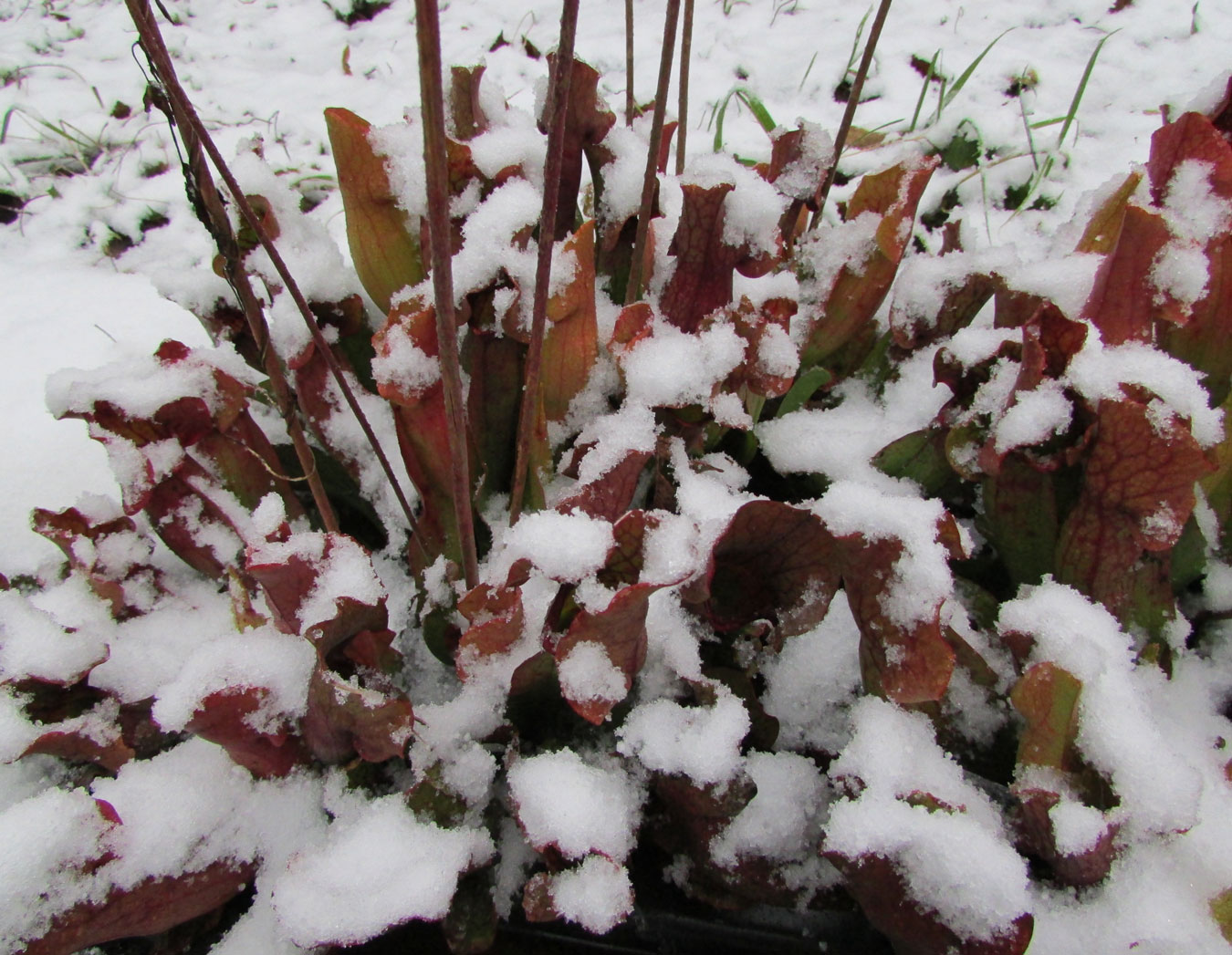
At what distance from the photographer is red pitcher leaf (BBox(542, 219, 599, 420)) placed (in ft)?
2.38

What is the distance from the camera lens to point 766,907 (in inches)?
27.8

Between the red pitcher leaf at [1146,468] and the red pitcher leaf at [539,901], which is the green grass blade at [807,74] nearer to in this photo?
the red pitcher leaf at [1146,468]

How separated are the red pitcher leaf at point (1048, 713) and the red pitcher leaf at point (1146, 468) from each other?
0.20 meters

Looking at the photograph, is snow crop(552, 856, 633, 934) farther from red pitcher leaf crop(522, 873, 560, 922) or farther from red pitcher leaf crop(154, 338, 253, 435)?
red pitcher leaf crop(154, 338, 253, 435)

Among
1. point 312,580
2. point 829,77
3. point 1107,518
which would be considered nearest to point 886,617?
point 1107,518

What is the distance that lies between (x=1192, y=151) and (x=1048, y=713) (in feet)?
2.20

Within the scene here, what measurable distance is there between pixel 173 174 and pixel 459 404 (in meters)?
1.81

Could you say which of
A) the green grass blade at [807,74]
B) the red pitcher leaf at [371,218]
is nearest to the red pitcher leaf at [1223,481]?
the red pitcher leaf at [371,218]

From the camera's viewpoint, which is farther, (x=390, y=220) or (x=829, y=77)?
(x=829, y=77)

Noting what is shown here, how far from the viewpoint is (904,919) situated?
61 cm

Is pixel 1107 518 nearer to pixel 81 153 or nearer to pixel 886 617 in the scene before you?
pixel 886 617

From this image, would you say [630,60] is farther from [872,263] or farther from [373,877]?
[373,877]

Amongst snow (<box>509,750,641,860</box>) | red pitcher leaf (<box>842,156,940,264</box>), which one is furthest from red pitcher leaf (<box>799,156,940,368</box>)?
snow (<box>509,750,641,860</box>)

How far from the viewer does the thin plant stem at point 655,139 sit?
59cm
